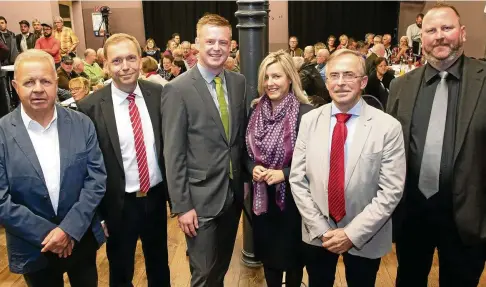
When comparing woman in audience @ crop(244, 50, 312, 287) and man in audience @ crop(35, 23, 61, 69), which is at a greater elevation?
man in audience @ crop(35, 23, 61, 69)

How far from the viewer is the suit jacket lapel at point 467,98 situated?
5.90 ft

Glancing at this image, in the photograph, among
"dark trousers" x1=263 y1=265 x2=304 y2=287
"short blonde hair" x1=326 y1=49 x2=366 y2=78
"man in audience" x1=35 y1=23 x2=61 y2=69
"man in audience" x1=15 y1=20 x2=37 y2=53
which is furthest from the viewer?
"man in audience" x1=15 y1=20 x2=37 y2=53

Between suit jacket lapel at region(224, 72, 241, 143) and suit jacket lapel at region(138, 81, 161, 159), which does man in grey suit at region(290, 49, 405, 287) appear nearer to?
suit jacket lapel at region(224, 72, 241, 143)

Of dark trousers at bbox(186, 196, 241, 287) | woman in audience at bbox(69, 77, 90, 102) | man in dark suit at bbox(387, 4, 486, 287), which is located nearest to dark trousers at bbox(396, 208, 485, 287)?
man in dark suit at bbox(387, 4, 486, 287)

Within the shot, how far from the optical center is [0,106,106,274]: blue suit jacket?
5.59ft

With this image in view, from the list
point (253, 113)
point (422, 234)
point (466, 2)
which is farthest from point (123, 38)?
point (466, 2)

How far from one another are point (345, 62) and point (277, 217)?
843 mm

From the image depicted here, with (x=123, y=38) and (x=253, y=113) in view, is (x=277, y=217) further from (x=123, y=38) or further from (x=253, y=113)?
(x=123, y=38)

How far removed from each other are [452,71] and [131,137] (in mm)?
1548

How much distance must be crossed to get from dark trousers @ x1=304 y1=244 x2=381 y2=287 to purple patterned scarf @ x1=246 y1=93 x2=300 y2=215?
283 mm

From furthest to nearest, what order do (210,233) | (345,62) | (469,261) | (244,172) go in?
(244,172) → (210,233) → (469,261) → (345,62)

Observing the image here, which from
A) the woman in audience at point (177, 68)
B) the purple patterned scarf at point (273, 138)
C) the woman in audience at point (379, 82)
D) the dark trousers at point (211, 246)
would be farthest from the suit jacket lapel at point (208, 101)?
the woman in audience at point (177, 68)

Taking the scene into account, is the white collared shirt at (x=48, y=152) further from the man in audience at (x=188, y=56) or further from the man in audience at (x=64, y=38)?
the man in audience at (x=64, y=38)

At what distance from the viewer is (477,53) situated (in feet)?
31.4
